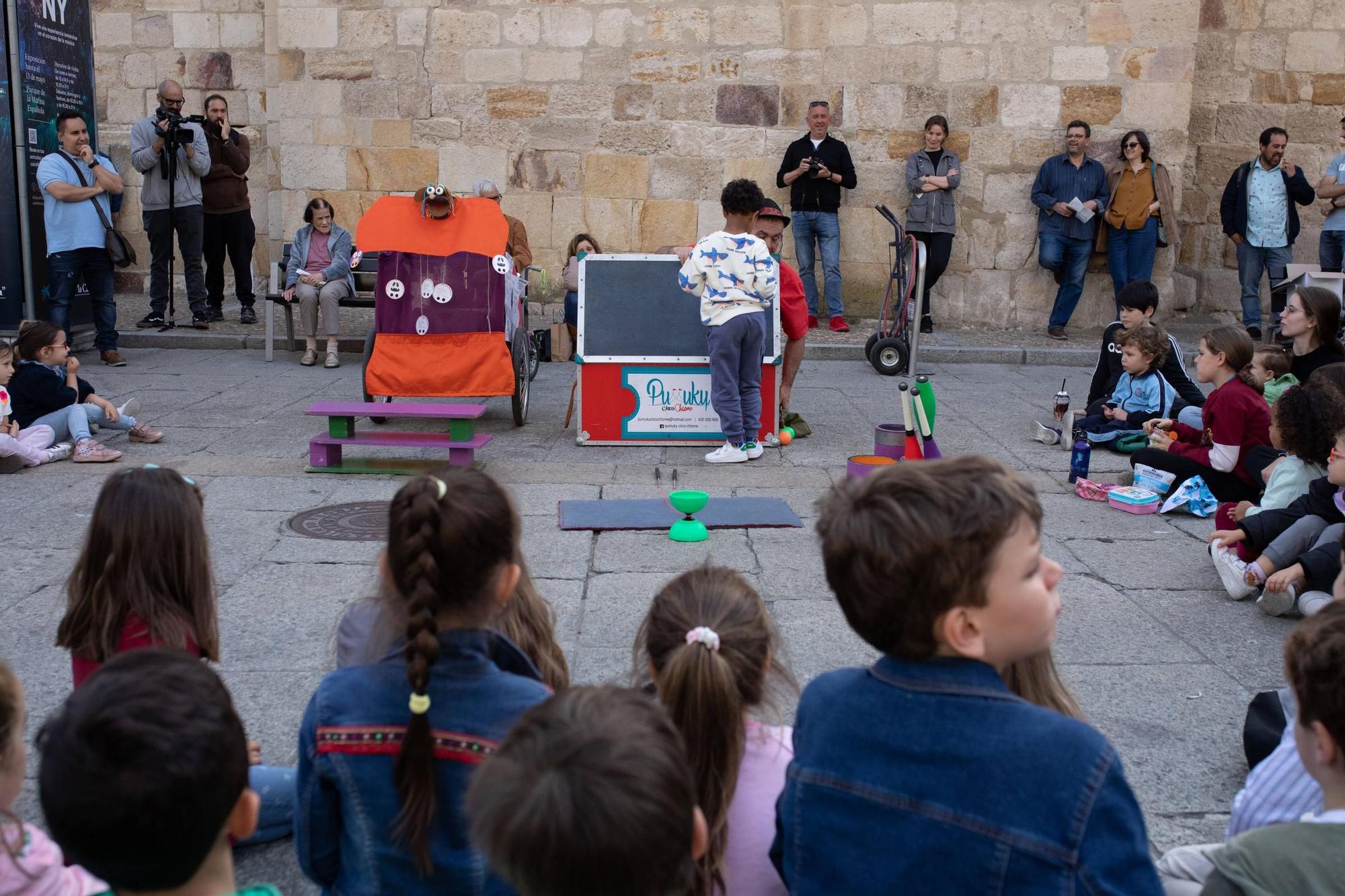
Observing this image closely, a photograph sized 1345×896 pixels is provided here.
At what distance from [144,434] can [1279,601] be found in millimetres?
5708

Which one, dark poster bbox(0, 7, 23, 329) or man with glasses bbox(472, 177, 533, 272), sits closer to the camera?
dark poster bbox(0, 7, 23, 329)

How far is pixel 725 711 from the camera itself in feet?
6.74

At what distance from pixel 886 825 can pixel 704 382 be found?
5.64 m

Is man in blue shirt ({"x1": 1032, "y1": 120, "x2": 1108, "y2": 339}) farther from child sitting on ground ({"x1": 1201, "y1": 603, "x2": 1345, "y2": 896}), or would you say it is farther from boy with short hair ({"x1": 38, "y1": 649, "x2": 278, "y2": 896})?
boy with short hair ({"x1": 38, "y1": 649, "x2": 278, "y2": 896})

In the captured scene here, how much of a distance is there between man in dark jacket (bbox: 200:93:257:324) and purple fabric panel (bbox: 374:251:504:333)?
15.7 feet

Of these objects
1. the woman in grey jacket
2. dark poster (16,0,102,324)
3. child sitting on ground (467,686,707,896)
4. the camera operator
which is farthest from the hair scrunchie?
the camera operator

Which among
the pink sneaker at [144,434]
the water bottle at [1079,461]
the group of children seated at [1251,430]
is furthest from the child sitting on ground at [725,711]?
the pink sneaker at [144,434]

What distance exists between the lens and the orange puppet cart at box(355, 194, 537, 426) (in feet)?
23.7

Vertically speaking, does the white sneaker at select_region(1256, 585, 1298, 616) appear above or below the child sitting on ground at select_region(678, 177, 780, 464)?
below

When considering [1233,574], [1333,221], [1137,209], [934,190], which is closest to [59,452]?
[1233,574]

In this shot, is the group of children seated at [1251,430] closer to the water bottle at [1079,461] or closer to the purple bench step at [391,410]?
the water bottle at [1079,461]

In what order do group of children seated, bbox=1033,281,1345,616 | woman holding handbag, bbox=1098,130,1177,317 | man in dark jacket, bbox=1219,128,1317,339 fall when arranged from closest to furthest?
group of children seated, bbox=1033,281,1345,616 < man in dark jacket, bbox=1219,128,1317,339 < woman holding handbag, bbox=1098,130,1177,317

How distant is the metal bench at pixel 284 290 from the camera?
10086 mm

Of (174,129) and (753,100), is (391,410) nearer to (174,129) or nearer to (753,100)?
(174,129)
